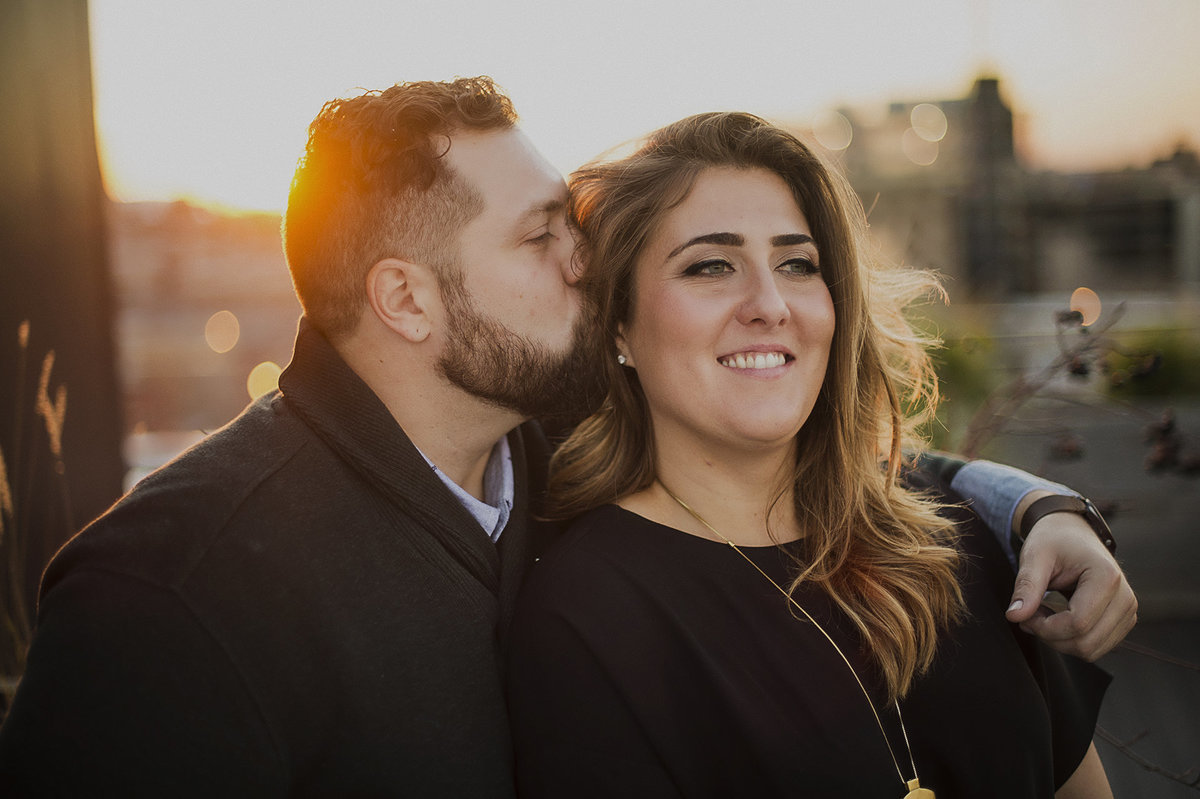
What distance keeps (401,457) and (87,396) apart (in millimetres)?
1601

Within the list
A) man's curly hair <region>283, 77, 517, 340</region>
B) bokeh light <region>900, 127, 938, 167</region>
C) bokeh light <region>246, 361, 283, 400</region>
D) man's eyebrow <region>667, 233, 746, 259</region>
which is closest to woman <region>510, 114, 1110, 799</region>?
man's eyebrow <region>667, 233, 746, 259</region>

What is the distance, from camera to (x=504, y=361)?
197 centimetres

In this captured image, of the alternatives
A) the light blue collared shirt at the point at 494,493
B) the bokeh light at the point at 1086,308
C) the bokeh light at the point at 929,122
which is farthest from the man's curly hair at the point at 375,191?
the bokeh light at the point at 929,122

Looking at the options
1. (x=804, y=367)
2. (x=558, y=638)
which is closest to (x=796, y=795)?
(x=558, y=638)

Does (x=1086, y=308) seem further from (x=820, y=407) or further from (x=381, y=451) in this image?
(x=381, y=451)

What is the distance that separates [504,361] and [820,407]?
2.63 ft

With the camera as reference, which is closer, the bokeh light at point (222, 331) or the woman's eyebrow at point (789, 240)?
the woman's eyebrow at point (789, 240)

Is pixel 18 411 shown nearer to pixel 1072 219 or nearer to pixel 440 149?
pixel 440 149

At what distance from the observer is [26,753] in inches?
49.1

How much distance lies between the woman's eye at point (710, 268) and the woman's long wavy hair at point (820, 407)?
146mm

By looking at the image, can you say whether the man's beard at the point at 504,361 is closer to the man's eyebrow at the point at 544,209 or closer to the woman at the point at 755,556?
the woman at the point at 755,556

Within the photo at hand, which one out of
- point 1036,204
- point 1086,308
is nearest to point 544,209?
point 1086,308

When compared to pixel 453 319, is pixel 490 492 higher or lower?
lower

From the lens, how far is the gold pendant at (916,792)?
1.60 meters
